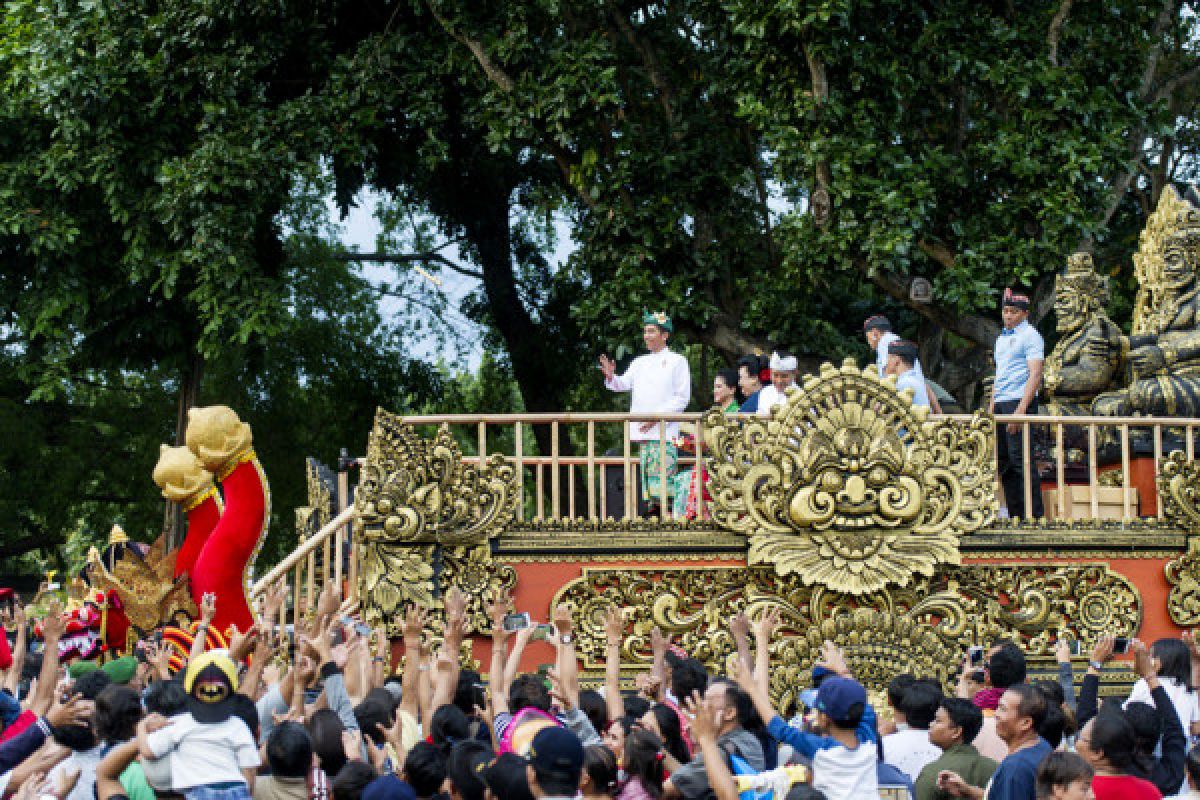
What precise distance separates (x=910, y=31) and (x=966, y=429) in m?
6.84

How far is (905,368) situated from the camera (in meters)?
11.7

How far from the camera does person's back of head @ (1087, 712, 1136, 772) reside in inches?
222

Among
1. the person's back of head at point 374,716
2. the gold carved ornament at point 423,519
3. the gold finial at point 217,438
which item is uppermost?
the gold finial at point 217,438

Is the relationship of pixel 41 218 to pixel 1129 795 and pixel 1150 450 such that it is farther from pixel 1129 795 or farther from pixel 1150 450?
pixel 1129 795

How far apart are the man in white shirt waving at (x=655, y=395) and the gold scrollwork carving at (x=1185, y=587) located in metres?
3.63

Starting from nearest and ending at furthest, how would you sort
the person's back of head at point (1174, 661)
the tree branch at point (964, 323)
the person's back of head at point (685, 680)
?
1. the person's back of head at point (685, 680)
2. the person's back of head at point (1174, 661)
3. the tree branch at point (964, 323)

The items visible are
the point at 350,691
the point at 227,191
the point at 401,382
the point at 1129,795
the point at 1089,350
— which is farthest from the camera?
the point at 401,382

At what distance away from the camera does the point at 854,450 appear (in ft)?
37.2

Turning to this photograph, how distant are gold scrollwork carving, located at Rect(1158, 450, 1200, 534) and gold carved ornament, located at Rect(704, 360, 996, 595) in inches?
61.9

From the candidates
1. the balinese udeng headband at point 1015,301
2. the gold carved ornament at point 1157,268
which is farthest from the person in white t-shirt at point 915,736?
the gold carved ornament at point 1157,268

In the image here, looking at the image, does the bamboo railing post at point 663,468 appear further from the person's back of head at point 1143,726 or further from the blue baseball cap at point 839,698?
the person's back of head at point 1143,726

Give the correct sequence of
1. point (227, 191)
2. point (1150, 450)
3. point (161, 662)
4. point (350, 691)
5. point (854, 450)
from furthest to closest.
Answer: point (227, 191) < point (1150, 450) < point (854, 450) < point (350, 691) < point (161, 662)

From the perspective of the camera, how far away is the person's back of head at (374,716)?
657 centimetres

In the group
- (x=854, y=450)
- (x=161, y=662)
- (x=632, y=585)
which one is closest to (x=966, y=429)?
(x=854, y=450)
